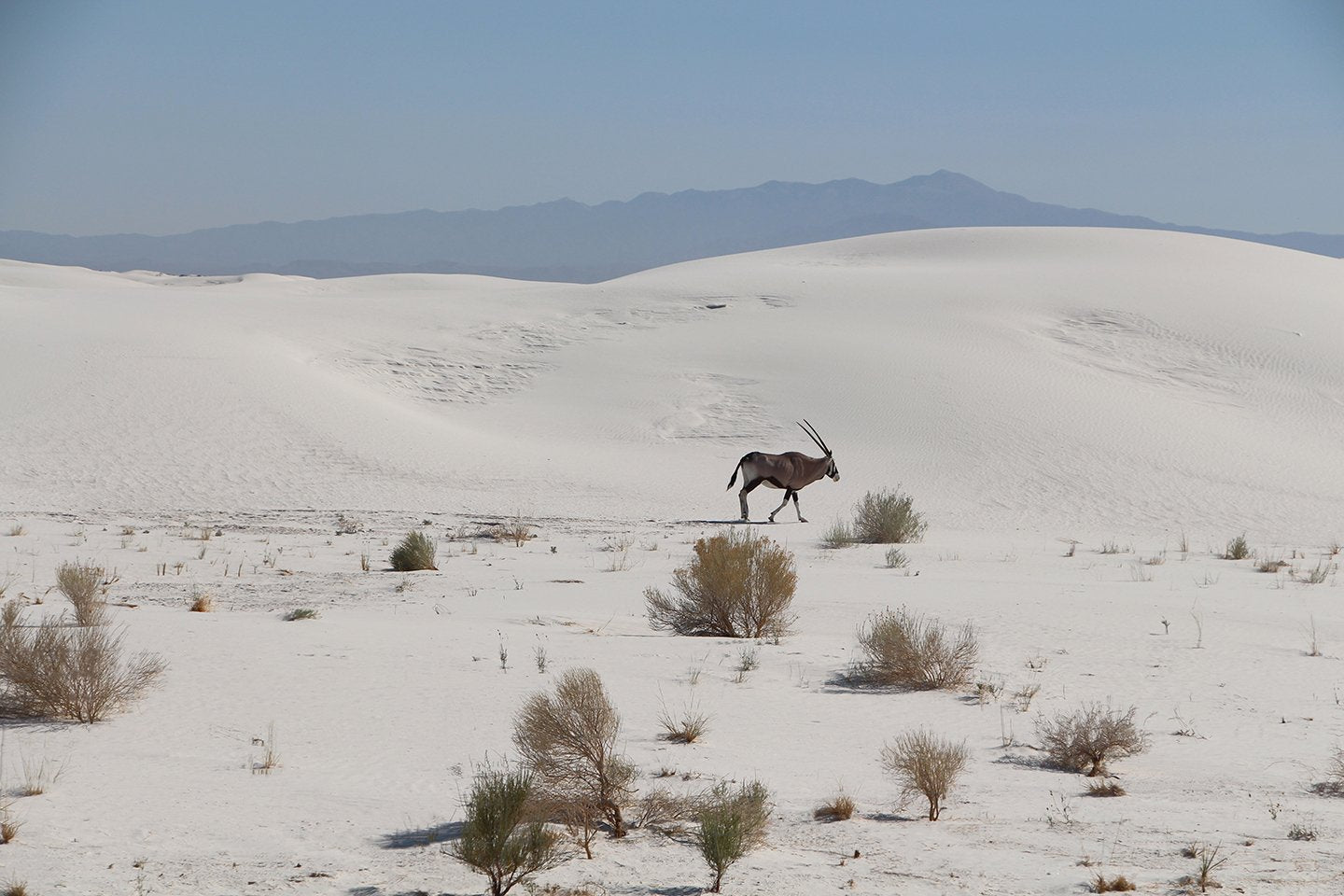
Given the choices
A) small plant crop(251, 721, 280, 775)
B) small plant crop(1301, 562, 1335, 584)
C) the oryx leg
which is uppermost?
the oryx leg

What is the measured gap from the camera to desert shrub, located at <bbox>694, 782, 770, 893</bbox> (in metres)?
4.78

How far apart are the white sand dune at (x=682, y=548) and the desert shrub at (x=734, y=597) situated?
15.4 inches

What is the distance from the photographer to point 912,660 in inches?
328

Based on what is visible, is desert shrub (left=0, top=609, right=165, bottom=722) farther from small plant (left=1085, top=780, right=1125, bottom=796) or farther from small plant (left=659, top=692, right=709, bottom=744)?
small plant (left=1085, top=780, right=1125, bottom=796)

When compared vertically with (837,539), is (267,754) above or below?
below

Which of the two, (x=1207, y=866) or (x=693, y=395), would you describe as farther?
(x=693, y=395)

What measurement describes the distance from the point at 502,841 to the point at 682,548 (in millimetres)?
11798

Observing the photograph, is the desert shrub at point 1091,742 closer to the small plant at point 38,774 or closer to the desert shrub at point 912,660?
the desert shrub at point 912,660

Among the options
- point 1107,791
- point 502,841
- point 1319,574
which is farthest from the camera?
point 1319,574

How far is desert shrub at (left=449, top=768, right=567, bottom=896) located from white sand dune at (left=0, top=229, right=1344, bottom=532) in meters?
16.1

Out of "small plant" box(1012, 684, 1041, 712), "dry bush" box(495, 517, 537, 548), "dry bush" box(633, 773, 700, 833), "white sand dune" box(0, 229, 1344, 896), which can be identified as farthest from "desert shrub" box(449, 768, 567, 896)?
"dry bush" box(495, 517, 537, 548)

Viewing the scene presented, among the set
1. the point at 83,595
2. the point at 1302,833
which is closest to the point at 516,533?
the point at 83,595

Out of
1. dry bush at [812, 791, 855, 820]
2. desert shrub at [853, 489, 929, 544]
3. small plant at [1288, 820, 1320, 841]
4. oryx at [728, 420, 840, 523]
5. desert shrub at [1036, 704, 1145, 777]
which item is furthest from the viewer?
oryx at [728, 420, 840, 523]

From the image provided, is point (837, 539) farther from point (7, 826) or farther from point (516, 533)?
point (7, 826)
